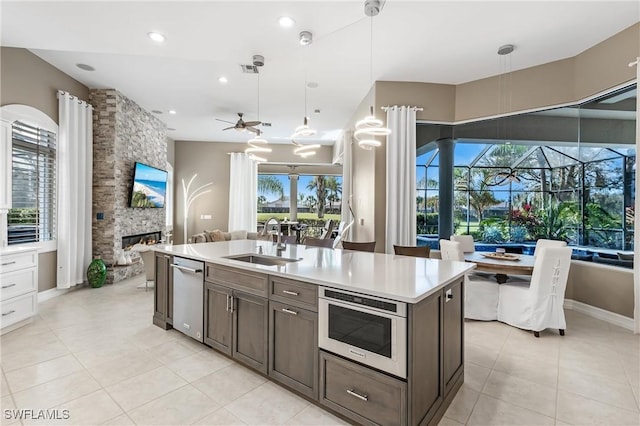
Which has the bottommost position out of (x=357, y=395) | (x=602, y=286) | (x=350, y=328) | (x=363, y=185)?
(x=357, y=395)

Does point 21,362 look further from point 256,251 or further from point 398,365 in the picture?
point 398,365

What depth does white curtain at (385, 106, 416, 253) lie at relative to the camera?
15.9ft

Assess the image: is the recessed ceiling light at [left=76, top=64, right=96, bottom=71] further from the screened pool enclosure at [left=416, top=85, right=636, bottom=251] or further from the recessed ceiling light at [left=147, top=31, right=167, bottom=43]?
the screened pool enclosure at [left=416, top=85, right=636, bottom=251]

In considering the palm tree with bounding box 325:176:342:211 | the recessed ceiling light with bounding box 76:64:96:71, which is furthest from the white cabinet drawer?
the palm tree with bounding box 325:176:342:211

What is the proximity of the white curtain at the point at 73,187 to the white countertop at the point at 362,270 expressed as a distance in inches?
104

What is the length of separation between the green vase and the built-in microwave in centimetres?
480

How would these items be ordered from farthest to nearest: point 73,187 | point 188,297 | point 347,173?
1. point 347,173
2. point 73,187
3. point 188,297

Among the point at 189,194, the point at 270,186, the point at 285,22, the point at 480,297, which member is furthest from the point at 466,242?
the point at 189,194

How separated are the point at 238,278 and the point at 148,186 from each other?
501 centimetres

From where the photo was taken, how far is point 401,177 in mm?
4887

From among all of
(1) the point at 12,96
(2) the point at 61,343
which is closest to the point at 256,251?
(2) the point at 61,343

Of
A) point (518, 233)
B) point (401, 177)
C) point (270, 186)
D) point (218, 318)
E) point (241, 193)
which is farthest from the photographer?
point (270, 186)

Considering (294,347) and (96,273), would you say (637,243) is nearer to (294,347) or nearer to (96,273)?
(294,347)

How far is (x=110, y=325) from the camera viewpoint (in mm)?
3492
